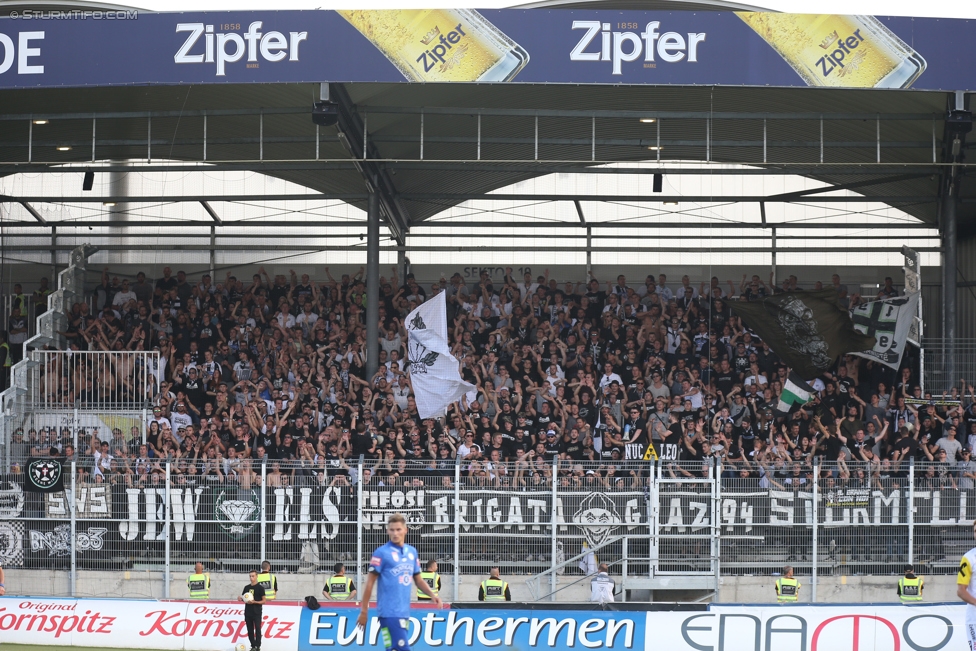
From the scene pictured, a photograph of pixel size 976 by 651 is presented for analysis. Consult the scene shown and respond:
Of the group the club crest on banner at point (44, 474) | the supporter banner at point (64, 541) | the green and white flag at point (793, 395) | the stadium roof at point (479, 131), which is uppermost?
the stadium roof at point (479, 131)

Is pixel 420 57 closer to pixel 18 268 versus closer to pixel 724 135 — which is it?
pixel 724 135

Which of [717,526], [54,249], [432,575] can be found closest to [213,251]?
[54,249]

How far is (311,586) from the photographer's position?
20734 millimetres

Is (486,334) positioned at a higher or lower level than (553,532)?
higher

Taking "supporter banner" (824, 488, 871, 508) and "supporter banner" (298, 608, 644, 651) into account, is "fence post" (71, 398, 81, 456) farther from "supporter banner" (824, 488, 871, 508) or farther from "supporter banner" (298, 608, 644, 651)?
"supporter banner" (824, 488, 871, 508)

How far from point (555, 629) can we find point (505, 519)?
13.3 feet

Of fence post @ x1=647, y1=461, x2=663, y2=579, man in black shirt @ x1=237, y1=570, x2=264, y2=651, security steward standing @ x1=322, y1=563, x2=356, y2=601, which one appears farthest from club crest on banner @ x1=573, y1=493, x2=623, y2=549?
man in black shirt @ x1=237, y1=570, x2=264, y2=651

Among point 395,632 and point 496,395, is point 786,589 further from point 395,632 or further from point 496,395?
point 395,632

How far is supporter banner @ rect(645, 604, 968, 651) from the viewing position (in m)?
16.5

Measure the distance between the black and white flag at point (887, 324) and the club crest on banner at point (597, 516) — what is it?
8296 mm

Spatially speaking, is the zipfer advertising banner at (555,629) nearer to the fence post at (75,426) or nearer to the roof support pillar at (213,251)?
the fence post at (75,426)

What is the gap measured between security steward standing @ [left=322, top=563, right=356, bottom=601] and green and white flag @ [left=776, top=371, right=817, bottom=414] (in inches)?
387

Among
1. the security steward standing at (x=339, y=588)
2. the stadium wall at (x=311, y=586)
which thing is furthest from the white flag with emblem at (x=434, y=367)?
the security steward standing at (x=339, y=588)

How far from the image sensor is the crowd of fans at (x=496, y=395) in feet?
68.2
